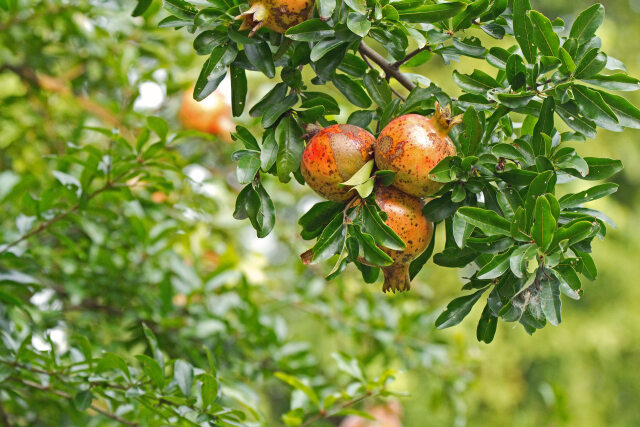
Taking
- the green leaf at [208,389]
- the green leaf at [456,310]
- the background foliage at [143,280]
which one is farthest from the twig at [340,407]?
the green leaf at [456,310]

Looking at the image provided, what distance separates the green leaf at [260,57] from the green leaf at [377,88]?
109 mm

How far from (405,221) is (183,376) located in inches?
15.3

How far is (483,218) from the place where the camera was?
0.57 meters

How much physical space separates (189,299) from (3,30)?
729 millimetres

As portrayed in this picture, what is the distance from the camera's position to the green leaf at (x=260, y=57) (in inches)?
24.7

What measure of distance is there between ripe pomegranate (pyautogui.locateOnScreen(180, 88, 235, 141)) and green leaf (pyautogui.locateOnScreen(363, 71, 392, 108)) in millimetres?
1101

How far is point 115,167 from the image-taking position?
1.00 meters

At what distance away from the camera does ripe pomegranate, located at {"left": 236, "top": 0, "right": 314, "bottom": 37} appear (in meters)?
0.58

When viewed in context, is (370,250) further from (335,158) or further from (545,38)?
(545,38)

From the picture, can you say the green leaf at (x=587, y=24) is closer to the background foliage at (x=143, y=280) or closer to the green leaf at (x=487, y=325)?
the green leaf at (x=487, y=325)

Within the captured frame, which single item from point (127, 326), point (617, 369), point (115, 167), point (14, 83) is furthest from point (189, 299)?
point (617, 369)

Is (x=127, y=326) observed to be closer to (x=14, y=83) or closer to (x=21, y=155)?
(x=21, y=155)

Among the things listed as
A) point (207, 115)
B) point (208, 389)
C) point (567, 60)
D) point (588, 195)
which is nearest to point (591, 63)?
point (567, 60)

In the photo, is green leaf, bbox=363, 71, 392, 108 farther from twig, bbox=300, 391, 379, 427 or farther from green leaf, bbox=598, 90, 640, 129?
twig, bbox=300, 391, 379, 427
